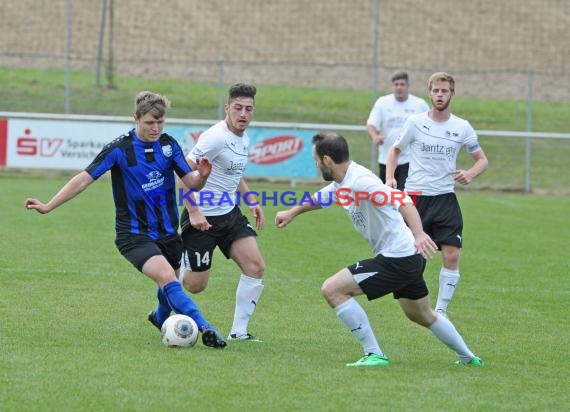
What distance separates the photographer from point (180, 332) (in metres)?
7.17

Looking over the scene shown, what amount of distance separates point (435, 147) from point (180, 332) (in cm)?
335

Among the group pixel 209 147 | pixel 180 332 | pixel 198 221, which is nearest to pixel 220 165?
pixel 209 147

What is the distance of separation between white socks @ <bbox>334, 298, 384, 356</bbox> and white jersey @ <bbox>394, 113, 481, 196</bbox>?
2.80m

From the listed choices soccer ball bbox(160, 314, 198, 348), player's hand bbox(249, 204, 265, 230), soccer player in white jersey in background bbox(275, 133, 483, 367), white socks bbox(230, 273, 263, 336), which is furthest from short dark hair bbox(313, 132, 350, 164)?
player's hand bbox(249, 204, 265, 230)

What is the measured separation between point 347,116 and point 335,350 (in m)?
17.7

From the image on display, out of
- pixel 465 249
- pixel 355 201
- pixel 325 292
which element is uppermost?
pixel 355 201

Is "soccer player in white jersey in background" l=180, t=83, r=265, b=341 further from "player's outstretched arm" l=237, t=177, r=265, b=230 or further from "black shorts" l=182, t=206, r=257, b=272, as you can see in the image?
"player's outstretched arm" l=237, t=177, r=265, b=230

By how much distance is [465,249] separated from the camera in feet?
44.6

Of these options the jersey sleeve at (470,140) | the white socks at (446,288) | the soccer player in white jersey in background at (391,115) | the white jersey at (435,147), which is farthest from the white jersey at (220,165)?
the soccer player in white jersey in background at (391,115)

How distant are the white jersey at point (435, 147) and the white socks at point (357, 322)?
110 inches

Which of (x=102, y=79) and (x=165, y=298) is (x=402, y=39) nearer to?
(x=102, y=79)

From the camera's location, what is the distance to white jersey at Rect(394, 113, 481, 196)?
9.45 metres

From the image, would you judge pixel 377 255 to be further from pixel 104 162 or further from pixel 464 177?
pixel 464 177

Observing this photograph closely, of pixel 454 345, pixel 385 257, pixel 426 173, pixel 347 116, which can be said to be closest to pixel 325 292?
pixel 385 257
